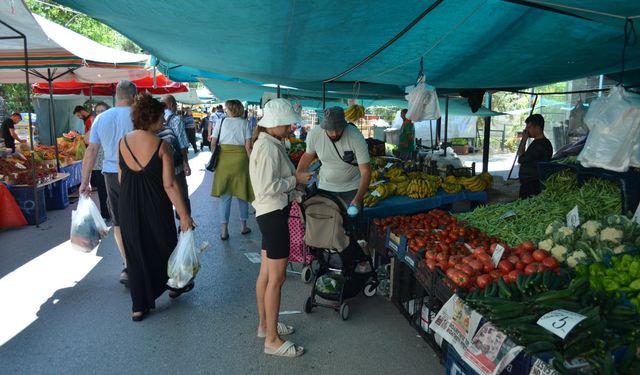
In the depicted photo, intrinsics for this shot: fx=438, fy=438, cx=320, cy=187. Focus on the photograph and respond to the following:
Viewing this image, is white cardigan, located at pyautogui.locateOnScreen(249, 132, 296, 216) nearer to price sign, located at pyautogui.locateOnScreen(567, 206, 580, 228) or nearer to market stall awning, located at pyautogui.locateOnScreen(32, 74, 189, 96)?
price sign, located at pyautogui.locateOnScreen(567, 206, 580, 228)

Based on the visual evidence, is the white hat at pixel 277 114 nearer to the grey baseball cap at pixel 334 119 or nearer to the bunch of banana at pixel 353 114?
the grey baseball cap at pixel 334 119

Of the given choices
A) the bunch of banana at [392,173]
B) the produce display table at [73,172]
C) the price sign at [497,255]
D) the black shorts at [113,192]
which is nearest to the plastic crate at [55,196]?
the produce display table at [73,172]

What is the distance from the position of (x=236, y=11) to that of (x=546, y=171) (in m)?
4.25

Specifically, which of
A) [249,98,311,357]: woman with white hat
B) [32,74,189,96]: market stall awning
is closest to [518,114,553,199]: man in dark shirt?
[249,98,311,357]: woman with white hat

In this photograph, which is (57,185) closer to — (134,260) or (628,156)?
(134,260)

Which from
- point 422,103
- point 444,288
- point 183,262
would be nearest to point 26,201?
point 183,262

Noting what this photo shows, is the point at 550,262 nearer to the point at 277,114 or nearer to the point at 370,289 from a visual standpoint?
the point at 370,289

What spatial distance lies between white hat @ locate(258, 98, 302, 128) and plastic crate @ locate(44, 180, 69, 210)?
690 cm

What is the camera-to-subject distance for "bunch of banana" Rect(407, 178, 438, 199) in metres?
5.90

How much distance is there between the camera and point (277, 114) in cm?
317

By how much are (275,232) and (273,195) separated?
0.92ft

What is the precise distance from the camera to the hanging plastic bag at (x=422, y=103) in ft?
18.5

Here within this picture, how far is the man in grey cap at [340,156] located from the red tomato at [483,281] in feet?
5.00

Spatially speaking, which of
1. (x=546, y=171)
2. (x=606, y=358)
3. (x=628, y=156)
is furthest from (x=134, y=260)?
(x=546, y=171)
